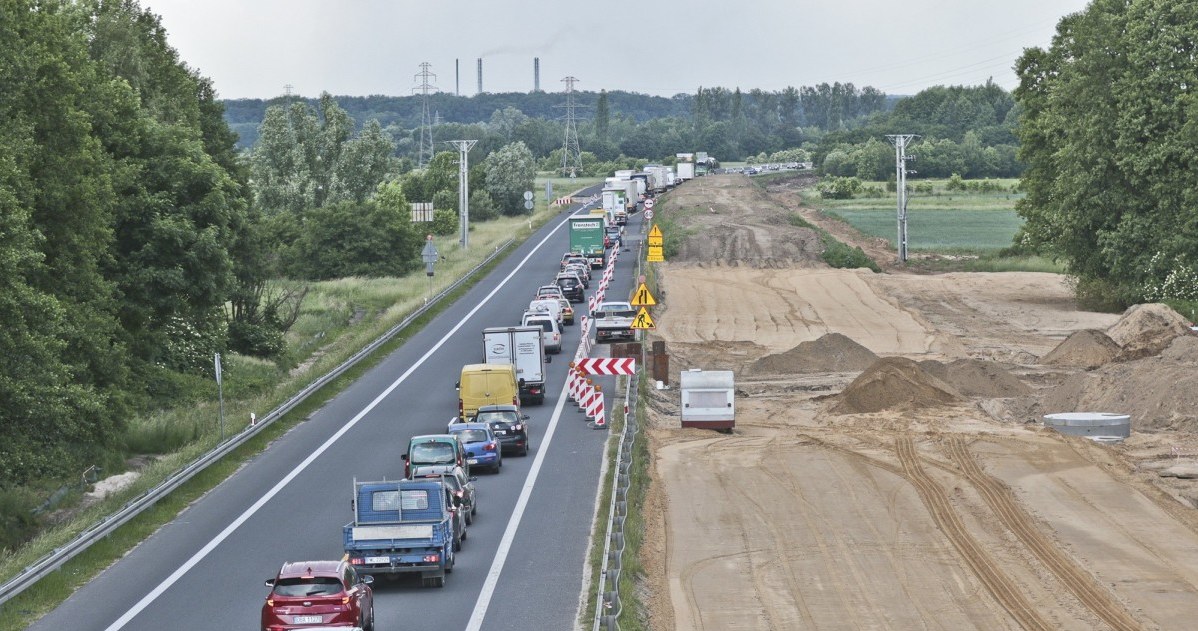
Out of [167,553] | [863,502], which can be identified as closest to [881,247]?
[863,502]

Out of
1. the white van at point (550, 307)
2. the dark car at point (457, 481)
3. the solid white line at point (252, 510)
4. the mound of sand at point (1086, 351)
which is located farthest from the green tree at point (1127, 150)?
the dark car at point (457, 481)

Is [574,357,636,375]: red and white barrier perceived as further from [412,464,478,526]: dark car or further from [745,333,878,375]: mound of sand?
[412,464,478,526]: dark car

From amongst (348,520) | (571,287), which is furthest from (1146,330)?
(348,520)

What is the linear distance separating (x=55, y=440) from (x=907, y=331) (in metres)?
38.7

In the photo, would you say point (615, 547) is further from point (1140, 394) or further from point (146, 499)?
point (1140, 394)

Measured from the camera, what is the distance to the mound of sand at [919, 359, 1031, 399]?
47781mm

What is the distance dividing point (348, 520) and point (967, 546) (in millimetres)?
12044

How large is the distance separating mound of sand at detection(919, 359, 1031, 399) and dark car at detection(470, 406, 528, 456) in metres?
16.3

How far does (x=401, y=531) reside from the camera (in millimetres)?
24391

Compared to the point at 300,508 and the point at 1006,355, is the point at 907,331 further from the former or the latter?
the point at 300,508

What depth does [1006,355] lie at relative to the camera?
2191 inches

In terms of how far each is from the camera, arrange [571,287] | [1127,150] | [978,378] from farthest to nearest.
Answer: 1. [571,287]
2. [1127,150]
3. [978,378]

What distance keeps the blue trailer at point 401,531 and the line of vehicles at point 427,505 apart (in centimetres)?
2

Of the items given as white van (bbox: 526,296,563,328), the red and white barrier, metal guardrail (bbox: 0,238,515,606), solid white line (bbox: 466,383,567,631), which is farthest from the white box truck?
white van (bbox: 526,296,563,328)
